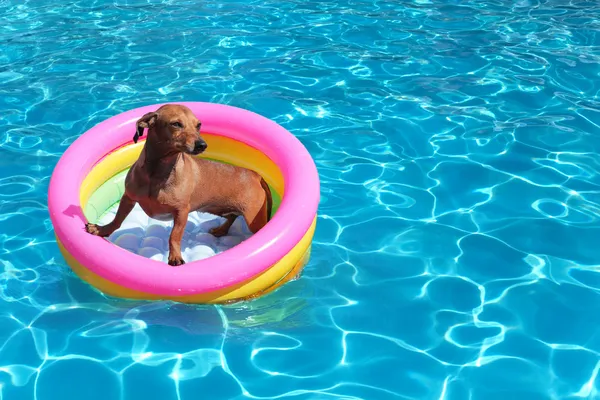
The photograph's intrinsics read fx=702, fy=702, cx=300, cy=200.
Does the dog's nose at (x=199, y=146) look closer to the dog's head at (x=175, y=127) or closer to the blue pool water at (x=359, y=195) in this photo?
the dog's head at (x=175, y=127)

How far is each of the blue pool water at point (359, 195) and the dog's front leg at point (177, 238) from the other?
30 centimetres

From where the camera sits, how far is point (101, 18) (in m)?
8.91

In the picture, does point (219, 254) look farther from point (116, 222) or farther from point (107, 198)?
point (107, 198)

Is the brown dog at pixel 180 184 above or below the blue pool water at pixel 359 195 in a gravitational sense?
above

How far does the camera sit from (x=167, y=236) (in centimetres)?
470

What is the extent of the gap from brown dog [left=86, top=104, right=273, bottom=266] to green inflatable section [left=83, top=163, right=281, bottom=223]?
0.48m

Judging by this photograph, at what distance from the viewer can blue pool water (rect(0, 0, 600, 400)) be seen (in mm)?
3869

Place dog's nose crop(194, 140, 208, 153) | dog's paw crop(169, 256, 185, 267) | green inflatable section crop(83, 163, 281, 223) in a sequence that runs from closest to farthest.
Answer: dog's nose crop(194, 140, 208, 153), dog's paw crop(169, 256, 185, 267), green inflatable section crop(83, 163, 281, 223)

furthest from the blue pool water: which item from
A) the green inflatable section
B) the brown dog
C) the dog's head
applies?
the dog's head

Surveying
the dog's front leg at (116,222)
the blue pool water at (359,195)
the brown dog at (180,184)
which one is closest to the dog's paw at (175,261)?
the brown dog at (180,184)

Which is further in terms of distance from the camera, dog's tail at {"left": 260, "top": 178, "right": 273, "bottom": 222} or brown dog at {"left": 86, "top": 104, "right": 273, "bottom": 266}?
dog's tail at {"left": 260, "top": 178, "right": 273, "bottom": 222}

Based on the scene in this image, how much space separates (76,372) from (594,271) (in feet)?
10.9

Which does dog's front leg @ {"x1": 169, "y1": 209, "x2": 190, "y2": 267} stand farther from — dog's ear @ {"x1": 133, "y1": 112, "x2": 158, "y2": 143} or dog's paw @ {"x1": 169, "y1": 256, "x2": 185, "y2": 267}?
dog's ear @ {"x1": 133, "y1": 112, "x2": 158, "y2": 143}

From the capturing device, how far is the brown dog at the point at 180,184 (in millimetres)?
3762
